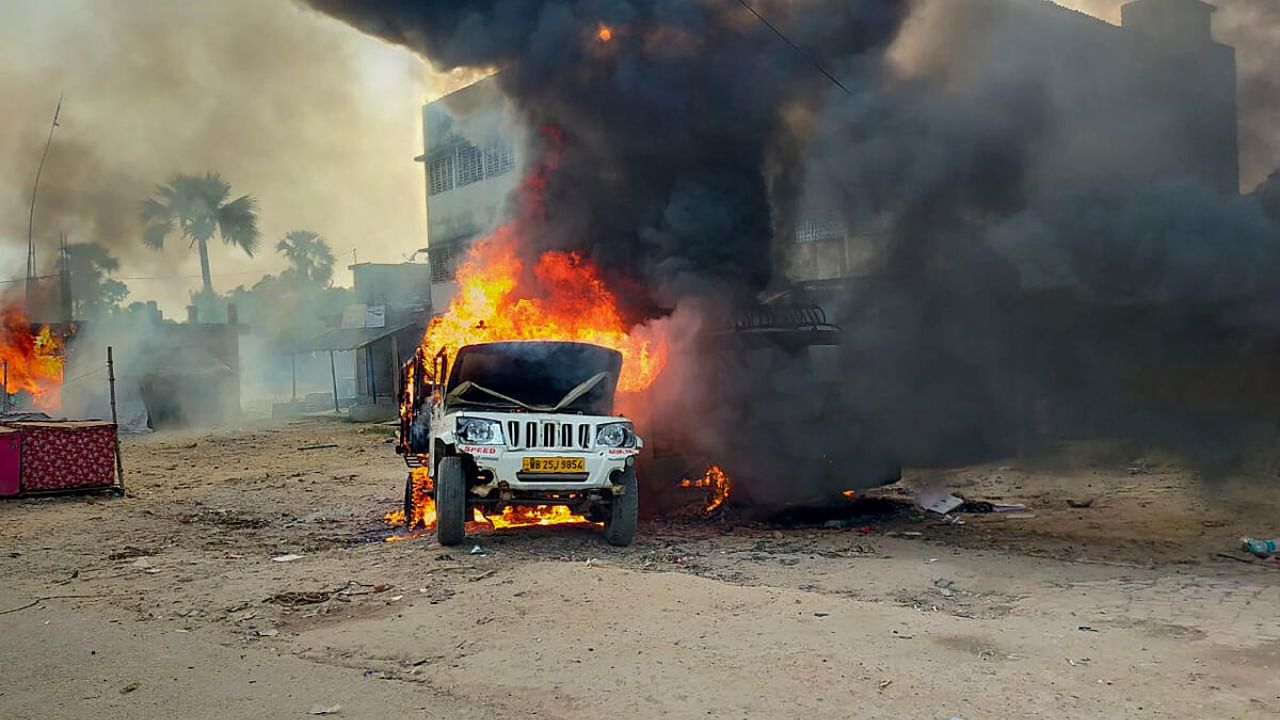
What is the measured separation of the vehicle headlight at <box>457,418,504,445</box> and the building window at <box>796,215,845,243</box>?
6.59 metres

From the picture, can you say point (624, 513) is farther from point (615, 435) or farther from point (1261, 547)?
point (1261, 547)

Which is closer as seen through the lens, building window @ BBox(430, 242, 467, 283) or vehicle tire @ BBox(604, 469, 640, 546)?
vehicle tire @ BBox(604, 469, 640, 546)

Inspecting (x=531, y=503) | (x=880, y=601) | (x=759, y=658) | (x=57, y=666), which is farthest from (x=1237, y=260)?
(x=57, y=666)

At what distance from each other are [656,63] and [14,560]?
9.19 meters

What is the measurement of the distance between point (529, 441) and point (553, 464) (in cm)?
31

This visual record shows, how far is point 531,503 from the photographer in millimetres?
8617

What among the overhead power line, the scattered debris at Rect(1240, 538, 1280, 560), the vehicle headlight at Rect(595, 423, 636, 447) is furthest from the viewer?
the overhead power line

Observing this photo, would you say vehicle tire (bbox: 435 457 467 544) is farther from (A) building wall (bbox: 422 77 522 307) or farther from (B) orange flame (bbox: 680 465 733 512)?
(A) building wall (bbox: 422 77 522 307)

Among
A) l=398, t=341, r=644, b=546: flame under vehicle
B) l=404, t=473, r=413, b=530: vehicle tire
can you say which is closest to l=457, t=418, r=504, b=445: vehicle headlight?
l=398, t=341, r=644, b=546: flame under vehicle

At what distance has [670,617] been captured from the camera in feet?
20.0

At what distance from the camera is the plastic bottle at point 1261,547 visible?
7.76 m

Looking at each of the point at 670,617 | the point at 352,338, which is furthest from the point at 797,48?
the point at 352,338

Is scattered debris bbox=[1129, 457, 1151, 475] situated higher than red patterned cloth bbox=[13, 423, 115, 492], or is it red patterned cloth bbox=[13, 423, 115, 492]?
red patterned cloth bbox=[13, 423, 115, 492]

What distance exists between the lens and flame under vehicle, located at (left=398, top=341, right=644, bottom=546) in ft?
27.8
